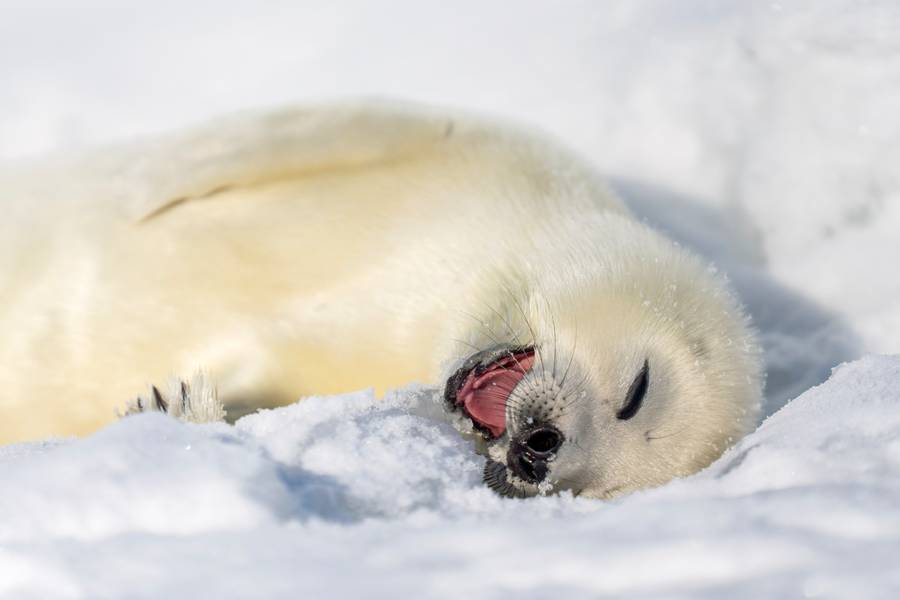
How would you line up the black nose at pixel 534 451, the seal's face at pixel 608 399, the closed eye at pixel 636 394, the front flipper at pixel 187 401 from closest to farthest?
the black nose at pixel 534 451, the seal's face at pixel 608 399, the closed eye at pixel 636 394, the front flipper at pixel 187 401

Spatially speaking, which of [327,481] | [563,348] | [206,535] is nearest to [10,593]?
[206,535]

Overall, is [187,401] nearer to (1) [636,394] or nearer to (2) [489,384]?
(2) [489,384]

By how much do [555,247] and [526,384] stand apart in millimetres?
707

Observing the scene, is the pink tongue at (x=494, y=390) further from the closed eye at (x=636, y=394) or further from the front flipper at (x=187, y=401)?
the front flipper at (x=187, y=401)

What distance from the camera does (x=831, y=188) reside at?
428 cm

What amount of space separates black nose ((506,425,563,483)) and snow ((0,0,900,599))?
5.3 inches

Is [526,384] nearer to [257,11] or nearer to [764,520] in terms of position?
[764,520]

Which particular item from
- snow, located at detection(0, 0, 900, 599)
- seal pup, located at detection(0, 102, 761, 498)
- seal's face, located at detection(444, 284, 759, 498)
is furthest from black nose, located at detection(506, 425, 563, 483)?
seal pup, located at detection(0, 102, 761, 498)

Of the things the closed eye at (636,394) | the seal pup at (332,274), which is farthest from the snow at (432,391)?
the seal pup at (332,274)

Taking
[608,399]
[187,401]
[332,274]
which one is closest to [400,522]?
Answer: [608,399]

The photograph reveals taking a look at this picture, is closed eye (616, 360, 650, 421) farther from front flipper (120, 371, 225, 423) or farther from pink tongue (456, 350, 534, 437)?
front flipper (120, 371, 225, 423)

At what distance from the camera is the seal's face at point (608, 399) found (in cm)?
250

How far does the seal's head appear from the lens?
251 centimetres

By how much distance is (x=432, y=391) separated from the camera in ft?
8.72
